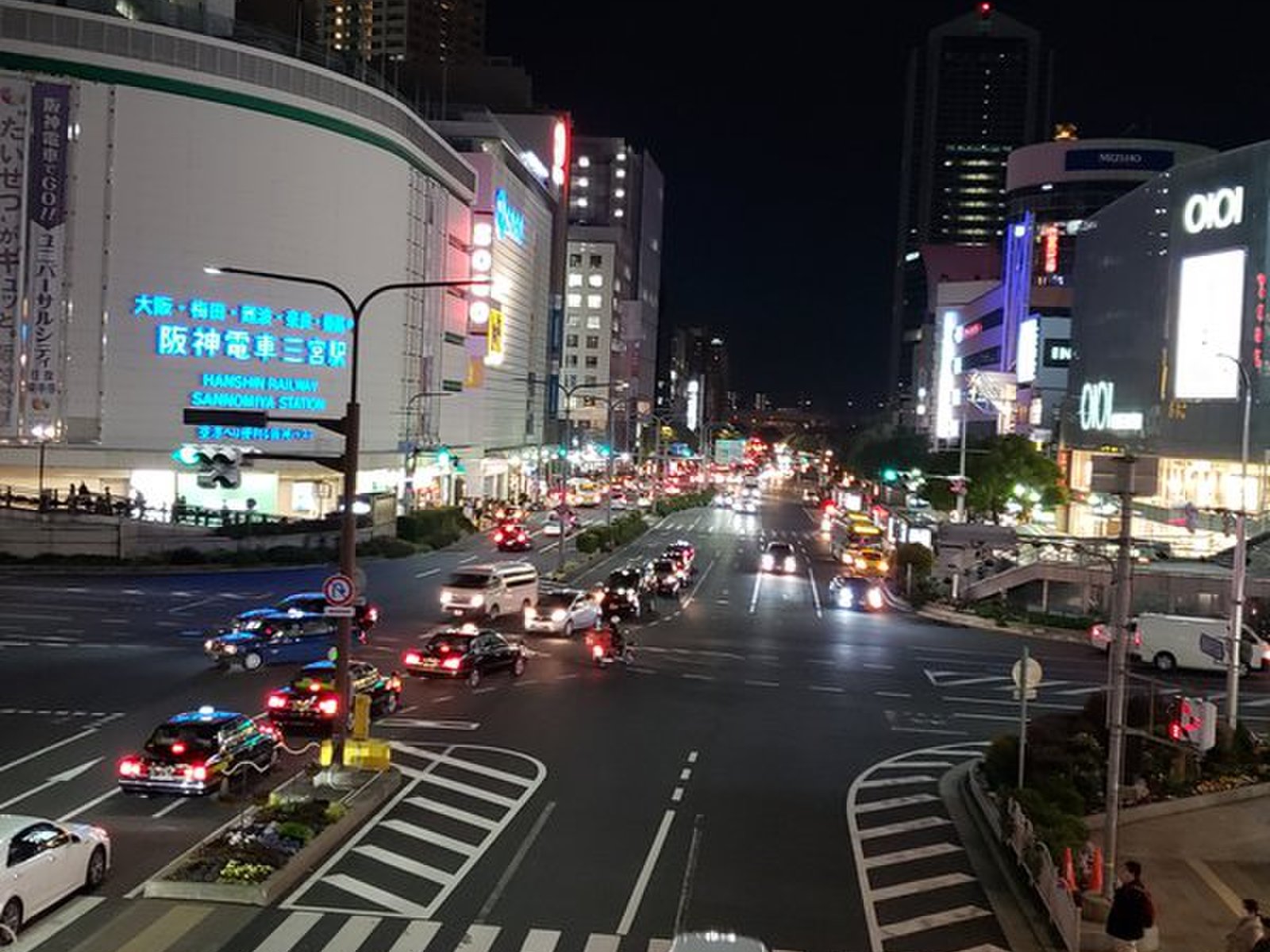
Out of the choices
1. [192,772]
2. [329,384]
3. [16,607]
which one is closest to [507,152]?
[329,384]

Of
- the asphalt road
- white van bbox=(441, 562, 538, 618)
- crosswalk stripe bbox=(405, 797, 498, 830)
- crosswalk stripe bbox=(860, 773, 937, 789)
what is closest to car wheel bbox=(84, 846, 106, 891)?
the asphalt road

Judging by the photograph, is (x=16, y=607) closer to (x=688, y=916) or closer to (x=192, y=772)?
(x=192, y=772)

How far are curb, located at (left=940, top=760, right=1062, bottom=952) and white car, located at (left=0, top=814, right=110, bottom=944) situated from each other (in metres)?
11.4

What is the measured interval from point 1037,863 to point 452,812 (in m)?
8.85

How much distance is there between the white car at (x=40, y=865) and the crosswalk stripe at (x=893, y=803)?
39.2 ft

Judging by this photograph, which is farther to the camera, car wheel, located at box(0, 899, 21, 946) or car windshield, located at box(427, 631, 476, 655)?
car windshield, located at box(427, 631, 476, 655)

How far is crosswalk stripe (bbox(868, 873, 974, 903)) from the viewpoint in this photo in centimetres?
1709

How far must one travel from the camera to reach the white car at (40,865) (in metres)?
14.2

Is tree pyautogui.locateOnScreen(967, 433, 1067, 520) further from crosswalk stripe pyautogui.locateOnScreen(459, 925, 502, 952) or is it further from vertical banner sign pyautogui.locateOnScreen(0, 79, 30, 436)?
crosswalk stripe pyautogui.locateOnScreen(459, 925, 502, 952)

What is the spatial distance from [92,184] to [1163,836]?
63.3 meters

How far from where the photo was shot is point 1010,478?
7750 centimetres

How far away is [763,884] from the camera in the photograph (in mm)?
17219

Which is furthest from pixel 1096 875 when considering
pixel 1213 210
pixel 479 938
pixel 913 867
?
pixel 1213 210

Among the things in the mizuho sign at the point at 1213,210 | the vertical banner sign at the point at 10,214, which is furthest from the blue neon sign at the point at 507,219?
the mizuho sign at the point at 1213,210
